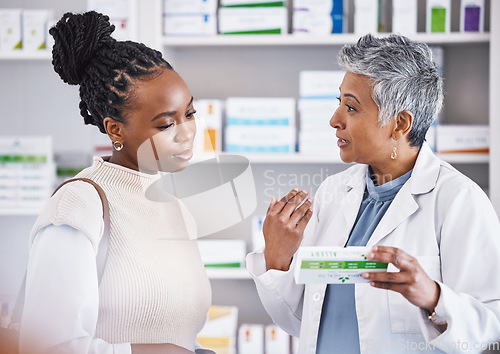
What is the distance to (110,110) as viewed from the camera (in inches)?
43.1

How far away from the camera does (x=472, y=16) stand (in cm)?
216

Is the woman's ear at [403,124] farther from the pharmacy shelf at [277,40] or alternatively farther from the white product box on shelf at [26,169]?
the white product box on shelf at [26,169]

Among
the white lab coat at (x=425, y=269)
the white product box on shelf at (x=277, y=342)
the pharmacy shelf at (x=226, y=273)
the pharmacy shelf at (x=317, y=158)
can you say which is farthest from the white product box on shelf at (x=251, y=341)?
the white lab coat at (x=425, y=269)

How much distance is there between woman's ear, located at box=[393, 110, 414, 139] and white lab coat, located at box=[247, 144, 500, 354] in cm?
7

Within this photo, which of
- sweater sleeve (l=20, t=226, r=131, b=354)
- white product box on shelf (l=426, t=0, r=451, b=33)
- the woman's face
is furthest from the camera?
white product box on shelf (l=426, t=0, r=451, b=33)

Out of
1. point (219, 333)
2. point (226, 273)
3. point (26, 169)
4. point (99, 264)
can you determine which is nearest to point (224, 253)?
point (226, 273)

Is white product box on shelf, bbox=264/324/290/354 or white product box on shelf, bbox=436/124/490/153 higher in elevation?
white product box on shelf, bbox=436/124/490/153

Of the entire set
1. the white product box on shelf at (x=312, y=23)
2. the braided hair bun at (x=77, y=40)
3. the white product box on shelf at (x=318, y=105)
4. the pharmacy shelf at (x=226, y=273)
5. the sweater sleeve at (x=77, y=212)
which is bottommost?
the pharmacy shelf at (x=226, y=273)

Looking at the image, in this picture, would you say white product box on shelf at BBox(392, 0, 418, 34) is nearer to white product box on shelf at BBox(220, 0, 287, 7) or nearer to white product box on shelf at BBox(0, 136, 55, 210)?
white product box on shelf at BBox(220, 0, 287, 7)

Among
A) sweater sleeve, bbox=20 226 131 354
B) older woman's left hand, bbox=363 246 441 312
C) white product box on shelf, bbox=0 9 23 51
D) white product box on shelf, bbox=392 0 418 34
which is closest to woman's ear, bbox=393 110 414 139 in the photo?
older woman's left hand, bbox=363 246 441 312

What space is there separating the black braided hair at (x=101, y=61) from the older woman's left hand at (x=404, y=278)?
1.86ft

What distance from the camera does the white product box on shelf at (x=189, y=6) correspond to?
2215 millimetres

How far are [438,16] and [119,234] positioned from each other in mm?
1690

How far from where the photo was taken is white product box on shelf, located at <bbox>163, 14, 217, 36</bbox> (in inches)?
88.0
